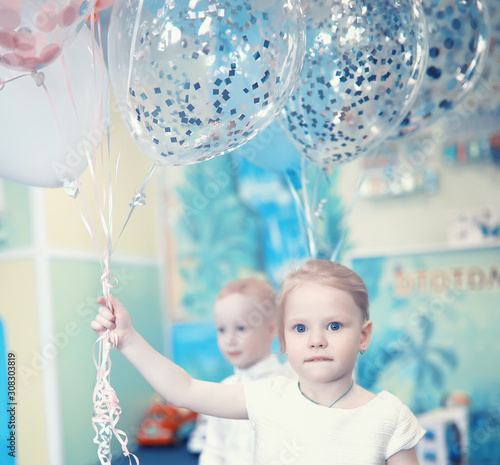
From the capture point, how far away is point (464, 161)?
121 inches

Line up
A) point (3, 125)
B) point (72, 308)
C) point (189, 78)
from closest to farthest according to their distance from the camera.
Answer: point (189, 78), point (3, 125), point (72, 308)

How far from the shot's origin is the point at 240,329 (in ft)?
5.65

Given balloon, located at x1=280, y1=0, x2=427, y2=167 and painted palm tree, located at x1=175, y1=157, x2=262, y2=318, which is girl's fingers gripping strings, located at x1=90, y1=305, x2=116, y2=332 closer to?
balloon, located at x1=280, y1=0, x2=427, y2=167

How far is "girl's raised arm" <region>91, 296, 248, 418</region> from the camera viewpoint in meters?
1.02

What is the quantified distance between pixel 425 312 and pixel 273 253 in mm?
859

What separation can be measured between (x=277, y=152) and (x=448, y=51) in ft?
1.60

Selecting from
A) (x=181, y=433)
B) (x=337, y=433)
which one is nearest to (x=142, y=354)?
(x=337, y=433)

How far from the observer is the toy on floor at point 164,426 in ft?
9.80

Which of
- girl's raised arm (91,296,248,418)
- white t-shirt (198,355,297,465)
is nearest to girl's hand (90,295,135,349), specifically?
girl's raised arm (91,296,248,418)

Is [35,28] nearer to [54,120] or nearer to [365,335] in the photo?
[54,120]

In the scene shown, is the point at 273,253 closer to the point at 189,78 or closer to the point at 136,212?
the point at 136,212

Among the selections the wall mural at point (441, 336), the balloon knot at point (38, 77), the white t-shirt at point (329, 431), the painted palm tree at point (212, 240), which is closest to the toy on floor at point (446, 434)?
the wall mural at point (441, 336)

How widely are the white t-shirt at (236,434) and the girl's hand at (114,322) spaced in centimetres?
67

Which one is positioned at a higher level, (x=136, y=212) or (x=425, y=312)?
(x=136, y=212)
